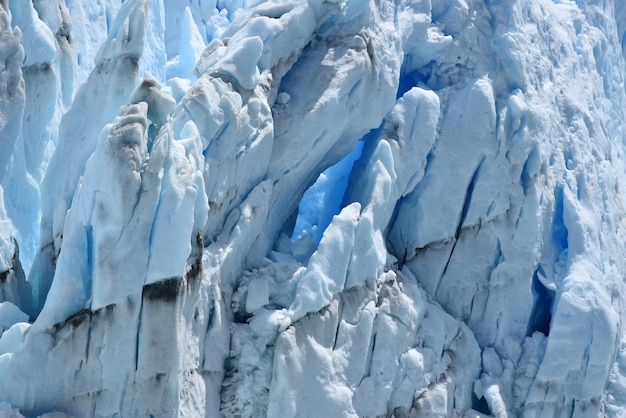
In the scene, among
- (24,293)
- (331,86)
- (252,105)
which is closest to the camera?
(24,293)

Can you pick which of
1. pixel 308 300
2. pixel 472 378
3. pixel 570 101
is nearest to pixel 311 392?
pixel 308 300

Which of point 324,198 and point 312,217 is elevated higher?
point 324,198

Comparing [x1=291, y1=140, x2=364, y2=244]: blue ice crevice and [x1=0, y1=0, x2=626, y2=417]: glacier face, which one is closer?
[x1=0, y1=0, x2=626, y2=417]: glacier face

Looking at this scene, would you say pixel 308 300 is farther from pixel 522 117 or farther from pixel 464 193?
pixel 522 117

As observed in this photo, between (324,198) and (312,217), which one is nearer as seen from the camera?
(324,198)

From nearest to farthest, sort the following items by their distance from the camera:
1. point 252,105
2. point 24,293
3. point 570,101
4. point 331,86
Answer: point 24,293 < point 252,105 < point 331,86 < point 570,101

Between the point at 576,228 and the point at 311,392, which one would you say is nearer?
the point at 311,392

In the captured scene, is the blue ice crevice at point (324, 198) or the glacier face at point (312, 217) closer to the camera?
the glacier face at point (312, 217)

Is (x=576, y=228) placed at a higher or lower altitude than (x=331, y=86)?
lower
